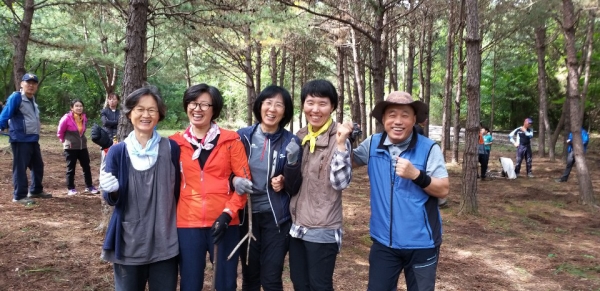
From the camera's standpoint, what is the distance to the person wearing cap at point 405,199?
2207mm

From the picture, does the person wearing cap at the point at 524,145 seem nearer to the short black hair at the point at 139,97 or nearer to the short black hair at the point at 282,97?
A: the short black hair at the point at 282,97

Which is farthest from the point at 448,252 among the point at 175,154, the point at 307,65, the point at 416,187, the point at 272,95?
the point at 307,65

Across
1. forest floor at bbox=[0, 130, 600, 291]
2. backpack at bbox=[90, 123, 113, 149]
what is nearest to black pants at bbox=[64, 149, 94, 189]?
forest floor at bbox=[0, 130, 600, 291]

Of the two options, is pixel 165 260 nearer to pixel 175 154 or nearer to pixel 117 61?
pixel 175 154

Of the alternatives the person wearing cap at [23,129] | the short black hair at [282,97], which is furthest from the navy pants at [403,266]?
the person wearing cap at [23,129]

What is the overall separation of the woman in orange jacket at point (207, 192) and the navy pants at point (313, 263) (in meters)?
0.38

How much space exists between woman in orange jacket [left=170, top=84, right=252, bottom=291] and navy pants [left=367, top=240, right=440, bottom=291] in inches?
33.1

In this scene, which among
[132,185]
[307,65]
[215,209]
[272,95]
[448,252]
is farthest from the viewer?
[307,65]

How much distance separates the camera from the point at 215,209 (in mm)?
2295

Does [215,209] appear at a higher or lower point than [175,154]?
lower

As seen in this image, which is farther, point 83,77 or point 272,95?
point 83,77

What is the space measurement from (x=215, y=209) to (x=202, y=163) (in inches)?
10.9

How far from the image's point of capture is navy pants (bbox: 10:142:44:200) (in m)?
5.52

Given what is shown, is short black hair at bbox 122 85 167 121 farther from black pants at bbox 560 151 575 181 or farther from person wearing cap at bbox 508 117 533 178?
person wearing cap at bbox 508 117 533 178
